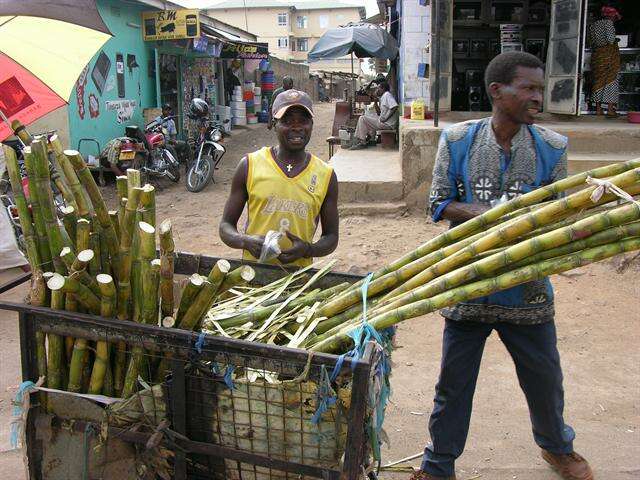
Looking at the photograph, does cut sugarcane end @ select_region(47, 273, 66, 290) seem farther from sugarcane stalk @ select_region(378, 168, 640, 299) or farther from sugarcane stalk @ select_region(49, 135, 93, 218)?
sugarcane stalk @ select_region(378, 168, 640, 299)

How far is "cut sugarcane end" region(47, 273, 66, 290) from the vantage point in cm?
172

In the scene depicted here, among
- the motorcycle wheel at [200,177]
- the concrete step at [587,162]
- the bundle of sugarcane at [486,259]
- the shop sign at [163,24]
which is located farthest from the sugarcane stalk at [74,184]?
the shop sign at [163,24]

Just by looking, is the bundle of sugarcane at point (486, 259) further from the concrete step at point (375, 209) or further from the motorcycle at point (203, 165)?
the motorcycle at point (203, 165)

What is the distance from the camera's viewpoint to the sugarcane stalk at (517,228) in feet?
5.80

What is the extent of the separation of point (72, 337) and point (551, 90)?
8132 mm

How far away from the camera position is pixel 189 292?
5.79ft

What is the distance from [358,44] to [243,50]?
545cm

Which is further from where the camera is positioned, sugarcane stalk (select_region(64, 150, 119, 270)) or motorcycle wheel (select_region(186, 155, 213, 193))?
motorcycle wheel (select_region(186, 155, 213, 193))

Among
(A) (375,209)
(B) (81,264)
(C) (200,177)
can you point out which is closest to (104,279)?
(B) (81,264)

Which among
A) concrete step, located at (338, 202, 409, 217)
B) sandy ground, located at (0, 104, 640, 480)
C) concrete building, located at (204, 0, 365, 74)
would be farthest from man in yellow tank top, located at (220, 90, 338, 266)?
concrete building, located at (204, 0, 365, 74)

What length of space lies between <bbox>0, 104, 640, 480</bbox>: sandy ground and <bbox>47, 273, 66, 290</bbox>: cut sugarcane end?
1.64m

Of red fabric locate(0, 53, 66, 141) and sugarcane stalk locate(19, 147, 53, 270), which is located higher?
red fabric locate(0, 53, 66, 141)

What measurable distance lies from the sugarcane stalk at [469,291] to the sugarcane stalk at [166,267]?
455mm

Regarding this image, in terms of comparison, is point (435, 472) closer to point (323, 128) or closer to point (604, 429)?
point (604, 429)
